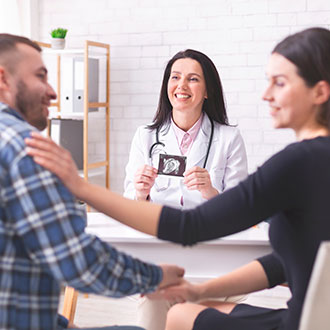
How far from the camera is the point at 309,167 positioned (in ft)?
4.32

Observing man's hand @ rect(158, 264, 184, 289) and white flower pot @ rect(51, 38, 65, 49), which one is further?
white flower pot @ rect(51, 38, 65, 49)

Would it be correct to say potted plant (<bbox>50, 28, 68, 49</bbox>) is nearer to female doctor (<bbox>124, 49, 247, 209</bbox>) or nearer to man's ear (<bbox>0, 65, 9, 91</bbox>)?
female doctor (<bbox>124, 49, 247, 209</bbox>)

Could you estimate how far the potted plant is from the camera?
421 cm

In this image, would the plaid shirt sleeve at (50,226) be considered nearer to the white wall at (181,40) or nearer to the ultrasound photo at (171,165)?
the ultrasound photo at (171,165)

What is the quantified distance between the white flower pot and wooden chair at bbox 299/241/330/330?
3.38 metres

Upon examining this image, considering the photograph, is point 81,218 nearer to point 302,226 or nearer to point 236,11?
point 302,226

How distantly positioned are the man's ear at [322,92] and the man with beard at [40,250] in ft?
1.96

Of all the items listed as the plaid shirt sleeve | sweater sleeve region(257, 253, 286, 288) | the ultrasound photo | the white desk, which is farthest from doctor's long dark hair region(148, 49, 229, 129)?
the plaid shirt sleeve

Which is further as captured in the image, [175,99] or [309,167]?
[175,99]

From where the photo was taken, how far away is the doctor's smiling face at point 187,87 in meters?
2.87

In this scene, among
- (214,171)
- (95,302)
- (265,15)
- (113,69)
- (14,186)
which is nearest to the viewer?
(14,186)

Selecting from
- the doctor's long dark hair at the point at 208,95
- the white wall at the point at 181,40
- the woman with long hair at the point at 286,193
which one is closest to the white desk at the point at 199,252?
the woman with long hair at the point at 286,193

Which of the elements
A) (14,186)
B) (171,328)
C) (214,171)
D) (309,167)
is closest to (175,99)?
(214,171)

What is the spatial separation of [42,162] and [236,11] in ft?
10.5
